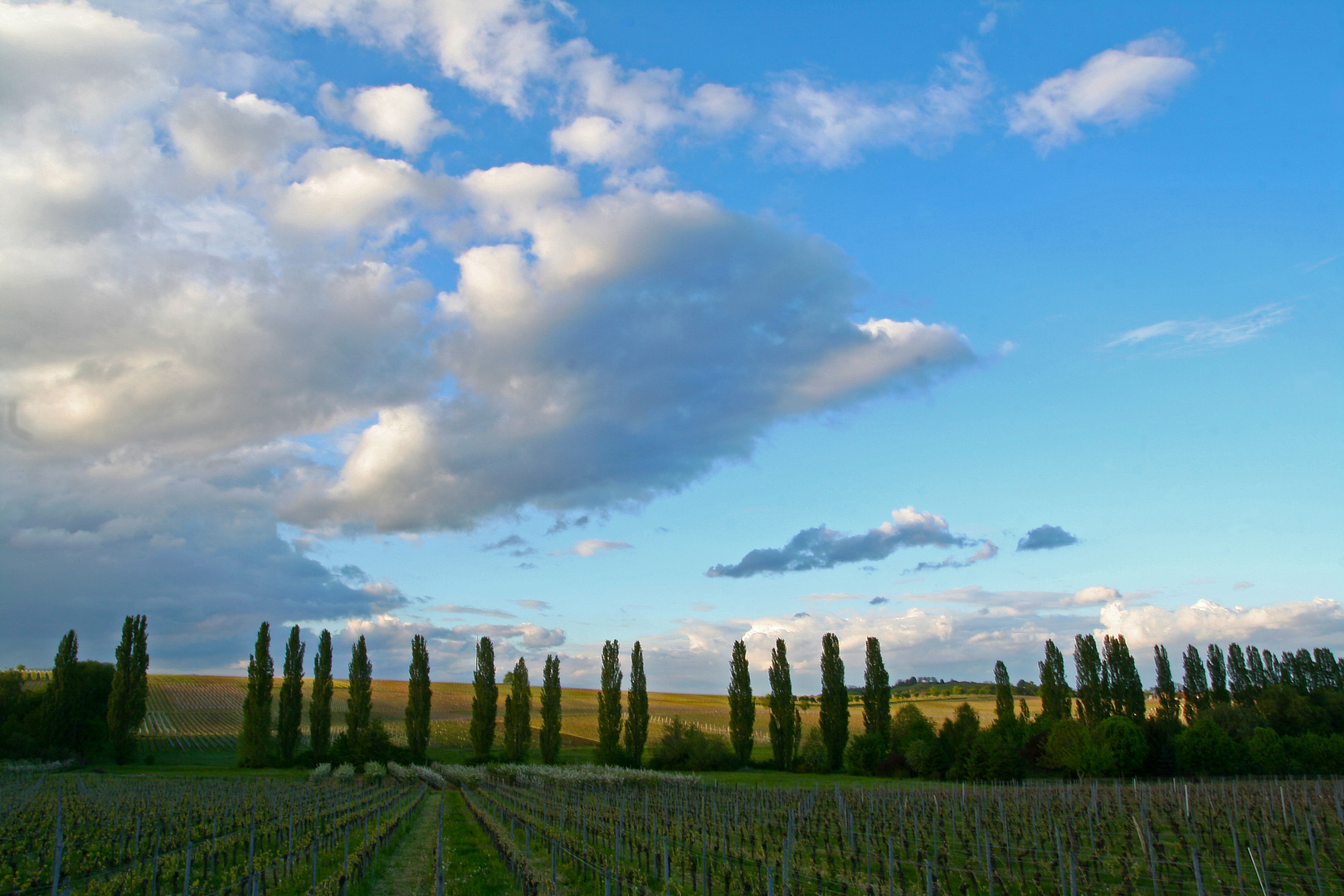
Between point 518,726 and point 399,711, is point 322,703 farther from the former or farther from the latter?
point 399,711

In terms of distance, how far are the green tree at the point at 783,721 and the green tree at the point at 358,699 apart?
33.0m

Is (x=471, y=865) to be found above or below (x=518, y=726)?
above

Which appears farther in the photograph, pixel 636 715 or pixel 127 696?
pixel 636 715

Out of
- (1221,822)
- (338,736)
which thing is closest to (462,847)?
(1221,822)

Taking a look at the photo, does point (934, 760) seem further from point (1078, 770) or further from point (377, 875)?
point (377, 875)

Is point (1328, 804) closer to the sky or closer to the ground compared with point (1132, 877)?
closer to the ground

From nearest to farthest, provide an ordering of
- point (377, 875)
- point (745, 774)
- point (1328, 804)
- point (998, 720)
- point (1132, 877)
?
point (1132, 877), point (377, 875), point (1328, 804), point (745, 774), point (998, 720)

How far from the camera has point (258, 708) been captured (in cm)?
6272

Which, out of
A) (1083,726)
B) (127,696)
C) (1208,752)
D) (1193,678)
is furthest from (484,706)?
(1193,678)

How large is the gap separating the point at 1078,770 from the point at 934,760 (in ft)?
30.4

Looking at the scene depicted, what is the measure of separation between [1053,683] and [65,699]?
3339 inches

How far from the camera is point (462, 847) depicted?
75.0ft

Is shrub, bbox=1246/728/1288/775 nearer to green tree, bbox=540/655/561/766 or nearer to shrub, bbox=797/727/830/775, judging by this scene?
shrub, bbox=797/727/830/775

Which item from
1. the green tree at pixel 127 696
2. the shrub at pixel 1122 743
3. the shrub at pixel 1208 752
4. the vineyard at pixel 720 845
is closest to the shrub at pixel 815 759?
the shrub at pixel 1122 743
